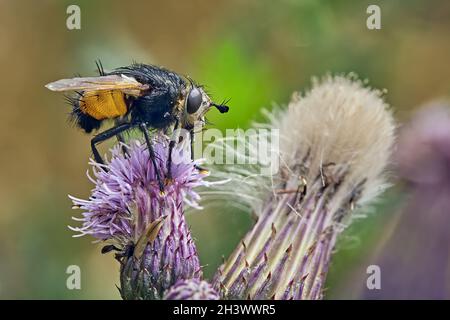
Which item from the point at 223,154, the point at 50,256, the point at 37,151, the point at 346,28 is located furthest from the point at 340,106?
the point at 37,151

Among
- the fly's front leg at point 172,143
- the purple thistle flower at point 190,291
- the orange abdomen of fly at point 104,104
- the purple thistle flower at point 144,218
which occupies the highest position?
the orange abdomen of fly at point 104,104

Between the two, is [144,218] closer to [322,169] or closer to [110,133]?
[110,133]

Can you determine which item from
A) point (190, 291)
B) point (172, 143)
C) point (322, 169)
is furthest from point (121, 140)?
point (322, 169)

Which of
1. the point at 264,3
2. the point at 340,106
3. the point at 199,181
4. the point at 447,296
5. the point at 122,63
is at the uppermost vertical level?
the point at 264,3

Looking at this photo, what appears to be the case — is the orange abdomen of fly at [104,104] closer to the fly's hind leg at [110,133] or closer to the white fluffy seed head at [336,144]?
the fly's hind leg at [110,133]

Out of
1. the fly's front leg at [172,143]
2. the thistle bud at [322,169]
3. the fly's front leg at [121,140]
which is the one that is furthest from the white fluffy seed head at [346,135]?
the fly's front leg at [121,140]

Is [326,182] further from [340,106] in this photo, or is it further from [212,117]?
[212,117]

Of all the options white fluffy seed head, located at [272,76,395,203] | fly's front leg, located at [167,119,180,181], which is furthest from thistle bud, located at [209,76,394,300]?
fly's front leg, located at [167,119,180,181]
